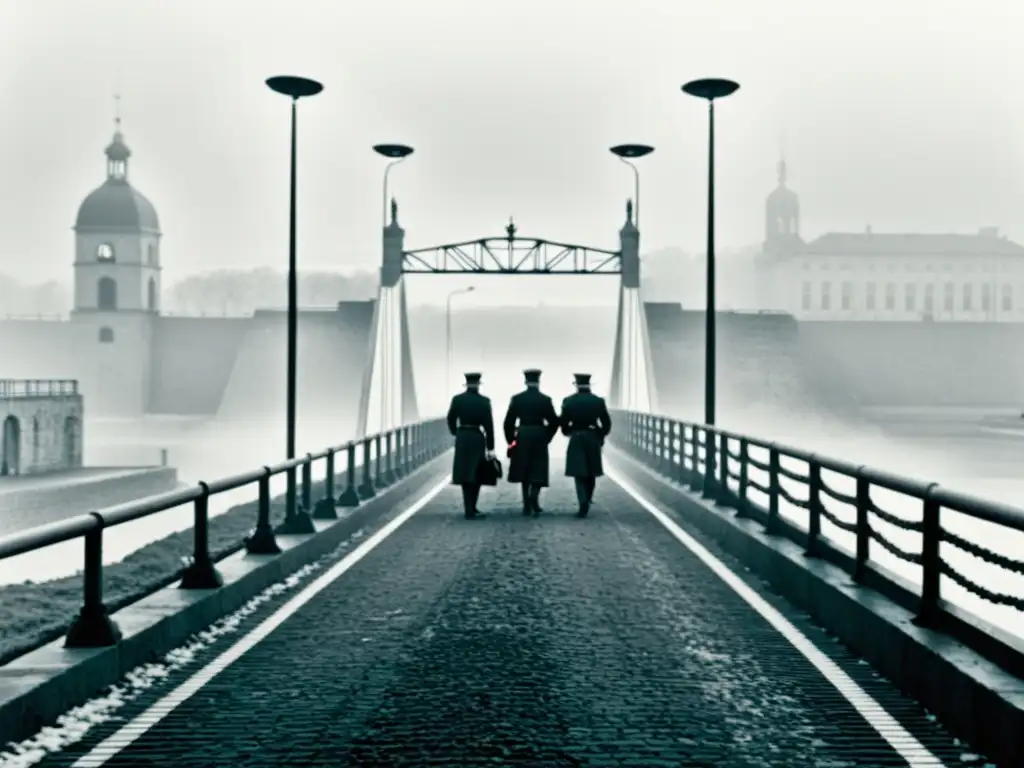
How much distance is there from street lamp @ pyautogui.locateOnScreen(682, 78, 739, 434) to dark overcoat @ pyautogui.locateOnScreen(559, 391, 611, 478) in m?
3.20

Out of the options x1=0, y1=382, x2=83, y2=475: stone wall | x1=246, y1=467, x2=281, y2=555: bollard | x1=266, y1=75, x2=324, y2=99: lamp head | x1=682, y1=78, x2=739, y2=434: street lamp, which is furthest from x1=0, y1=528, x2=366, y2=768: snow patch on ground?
x1=0, y1=382, x2=83, y2=475: stone wall

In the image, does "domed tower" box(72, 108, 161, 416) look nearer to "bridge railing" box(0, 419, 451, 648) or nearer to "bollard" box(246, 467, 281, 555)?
"bridge railing" box(0, 419, 451, 648)

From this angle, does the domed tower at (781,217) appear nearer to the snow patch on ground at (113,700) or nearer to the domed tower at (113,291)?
the domed tower at (113,291)

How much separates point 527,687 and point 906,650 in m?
1.92

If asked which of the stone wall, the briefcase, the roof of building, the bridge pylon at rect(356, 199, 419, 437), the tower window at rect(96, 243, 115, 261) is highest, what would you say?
the roof of building

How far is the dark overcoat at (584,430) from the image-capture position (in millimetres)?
18031

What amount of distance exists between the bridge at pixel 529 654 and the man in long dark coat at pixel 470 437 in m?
3.57

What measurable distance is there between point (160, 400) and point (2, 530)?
213 feet

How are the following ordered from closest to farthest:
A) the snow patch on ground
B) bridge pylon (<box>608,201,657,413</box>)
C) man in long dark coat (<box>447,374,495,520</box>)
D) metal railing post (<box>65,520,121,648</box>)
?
the snow patch on ground < metal railing post (<box>65,520,121,648</box>) < man in long dark coat (<box>447,374,495,520</box>) < bridge pylon (<box>608,201,657,413</box>)

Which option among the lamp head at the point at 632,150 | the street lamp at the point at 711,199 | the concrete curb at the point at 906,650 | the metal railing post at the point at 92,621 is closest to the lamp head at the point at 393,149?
the lamp head at the point at 632,150

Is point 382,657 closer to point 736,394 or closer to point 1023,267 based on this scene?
point 736,394

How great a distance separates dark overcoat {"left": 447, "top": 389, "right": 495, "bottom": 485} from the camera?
17.9 meters

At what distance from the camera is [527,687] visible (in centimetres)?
737

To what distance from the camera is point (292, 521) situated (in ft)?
45.1
